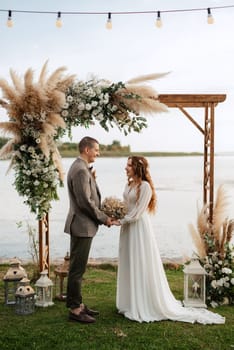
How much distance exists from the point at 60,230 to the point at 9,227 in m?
1.17

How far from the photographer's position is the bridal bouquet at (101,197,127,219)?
5117 millimetres

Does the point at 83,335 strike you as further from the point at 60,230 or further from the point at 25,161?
the point at 60,230

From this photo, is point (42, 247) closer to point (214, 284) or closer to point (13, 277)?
point (13, 277)

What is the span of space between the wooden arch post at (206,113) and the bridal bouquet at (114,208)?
1.48m

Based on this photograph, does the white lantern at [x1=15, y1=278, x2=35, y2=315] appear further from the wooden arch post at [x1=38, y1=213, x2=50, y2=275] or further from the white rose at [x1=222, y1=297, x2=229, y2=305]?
the white rose at [x1=222, y1=297, x2=229, y2=305]

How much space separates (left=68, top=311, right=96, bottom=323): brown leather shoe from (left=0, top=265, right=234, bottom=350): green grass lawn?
0.20 feet

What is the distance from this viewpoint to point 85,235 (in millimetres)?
4977

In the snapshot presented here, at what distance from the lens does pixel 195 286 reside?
5.73 metres

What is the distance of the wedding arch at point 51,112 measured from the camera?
18.4ft

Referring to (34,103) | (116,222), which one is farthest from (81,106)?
(116,222)

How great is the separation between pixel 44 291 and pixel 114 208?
1.38 metres

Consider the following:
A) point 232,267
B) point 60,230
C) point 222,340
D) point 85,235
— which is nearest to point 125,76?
point 85,235

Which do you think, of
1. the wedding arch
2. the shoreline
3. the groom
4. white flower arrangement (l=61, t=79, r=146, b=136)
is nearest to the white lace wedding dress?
the groom

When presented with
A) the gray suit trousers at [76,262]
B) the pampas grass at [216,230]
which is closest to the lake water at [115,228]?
the pampas grass at [216,230]
